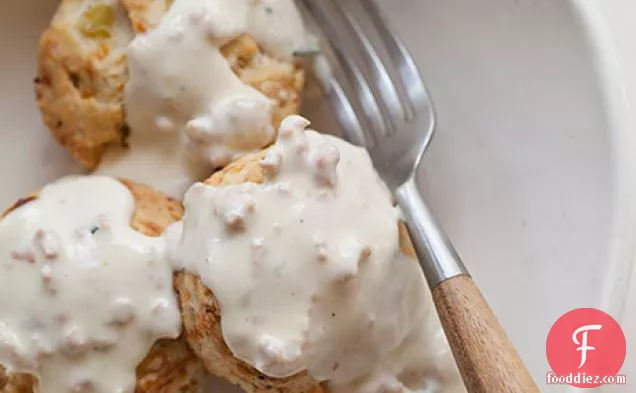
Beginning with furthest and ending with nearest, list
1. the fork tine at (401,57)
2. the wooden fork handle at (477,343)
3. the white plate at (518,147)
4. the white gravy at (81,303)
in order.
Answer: the fork tine at (401,57)
the white plate at (518,147)
the white gravy at (81,303)
the wooden fork handle at (477,343)

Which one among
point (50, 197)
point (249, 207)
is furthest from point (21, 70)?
point (249, 207)

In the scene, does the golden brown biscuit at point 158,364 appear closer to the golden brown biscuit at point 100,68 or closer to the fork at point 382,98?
the golden brown biscuit at point 100,68

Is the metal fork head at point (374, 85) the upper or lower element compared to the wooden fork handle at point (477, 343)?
upper

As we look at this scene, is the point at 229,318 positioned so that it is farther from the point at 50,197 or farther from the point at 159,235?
the point at 50,197

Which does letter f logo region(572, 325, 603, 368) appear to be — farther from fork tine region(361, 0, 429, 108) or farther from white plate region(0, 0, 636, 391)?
fork tine region(361, 0, 429, 108)

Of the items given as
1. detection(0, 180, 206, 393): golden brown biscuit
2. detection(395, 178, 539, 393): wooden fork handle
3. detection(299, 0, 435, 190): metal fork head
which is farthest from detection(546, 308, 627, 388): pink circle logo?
detection(0, 180, 206, 393): golden brown biscuit

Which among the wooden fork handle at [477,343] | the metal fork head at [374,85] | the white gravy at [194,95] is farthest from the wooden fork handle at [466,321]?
the white gravy at [194,95]

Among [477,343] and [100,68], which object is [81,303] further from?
[477,343]
